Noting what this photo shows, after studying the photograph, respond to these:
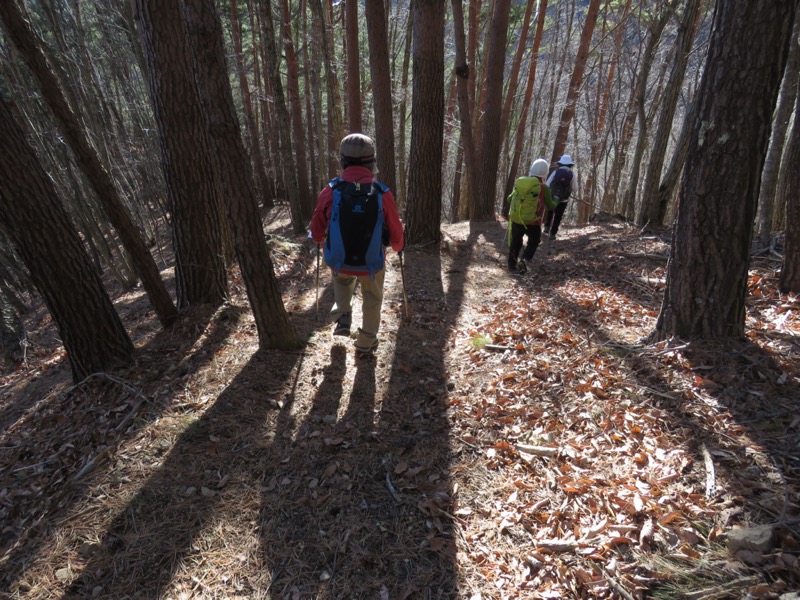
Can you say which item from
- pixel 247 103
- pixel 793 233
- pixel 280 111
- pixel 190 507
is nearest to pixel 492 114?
pixel 280 111

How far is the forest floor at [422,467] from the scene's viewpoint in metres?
2.11

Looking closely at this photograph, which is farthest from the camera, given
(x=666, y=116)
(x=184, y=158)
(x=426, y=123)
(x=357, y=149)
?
(x=666, y=116)

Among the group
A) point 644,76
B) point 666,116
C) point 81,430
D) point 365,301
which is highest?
point 644,76

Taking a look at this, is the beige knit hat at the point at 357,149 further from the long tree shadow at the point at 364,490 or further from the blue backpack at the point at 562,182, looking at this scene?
the blue backpack at the point at 562,182

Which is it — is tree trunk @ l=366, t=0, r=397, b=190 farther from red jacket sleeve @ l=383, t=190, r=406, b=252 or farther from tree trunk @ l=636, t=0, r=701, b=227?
tree trunk @ l=636, t=0, r=701, b=227

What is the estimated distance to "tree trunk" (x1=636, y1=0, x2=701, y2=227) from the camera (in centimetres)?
860

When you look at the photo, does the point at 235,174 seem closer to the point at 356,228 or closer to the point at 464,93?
the point at 356,228

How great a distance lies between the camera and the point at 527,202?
21.7 feet

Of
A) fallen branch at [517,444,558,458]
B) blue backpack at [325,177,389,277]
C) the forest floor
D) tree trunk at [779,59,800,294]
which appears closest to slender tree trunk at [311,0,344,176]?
blue backpack at [325,177,389,277]

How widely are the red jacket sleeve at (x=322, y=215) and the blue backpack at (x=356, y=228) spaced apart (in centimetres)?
11

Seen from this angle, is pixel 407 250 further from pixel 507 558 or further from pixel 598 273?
pixel 507 558

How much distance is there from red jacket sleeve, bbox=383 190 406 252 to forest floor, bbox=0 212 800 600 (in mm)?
1332

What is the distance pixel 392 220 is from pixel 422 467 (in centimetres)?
222

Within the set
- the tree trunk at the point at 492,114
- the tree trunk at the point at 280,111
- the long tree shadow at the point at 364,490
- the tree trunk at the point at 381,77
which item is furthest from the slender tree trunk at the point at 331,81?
the long tree shadow at the point at 364,490
